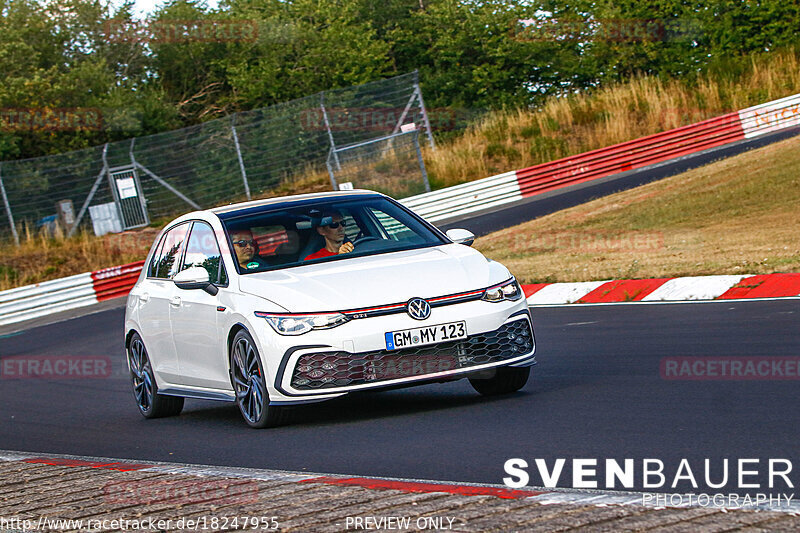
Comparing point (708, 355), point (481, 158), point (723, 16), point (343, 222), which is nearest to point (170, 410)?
point (343, 222)

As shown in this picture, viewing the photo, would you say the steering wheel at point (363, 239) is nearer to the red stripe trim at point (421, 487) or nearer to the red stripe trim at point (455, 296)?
the red stripe trim at point (455, 296)

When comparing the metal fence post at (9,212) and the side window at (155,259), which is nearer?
the side window at (155,259)

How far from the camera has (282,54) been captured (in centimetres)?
4906

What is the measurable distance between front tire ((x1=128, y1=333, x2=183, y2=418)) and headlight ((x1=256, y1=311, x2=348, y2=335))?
256 centimetres

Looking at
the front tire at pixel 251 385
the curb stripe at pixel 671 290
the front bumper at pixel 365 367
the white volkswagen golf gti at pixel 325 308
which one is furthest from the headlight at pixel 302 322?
the curb stripe at pixel 671 290

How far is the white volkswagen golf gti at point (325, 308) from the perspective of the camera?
7.41 meters

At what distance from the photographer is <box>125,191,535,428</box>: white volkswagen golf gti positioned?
741 cm

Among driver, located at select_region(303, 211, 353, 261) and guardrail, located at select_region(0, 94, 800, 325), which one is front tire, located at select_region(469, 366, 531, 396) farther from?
guardrail, located at select_region(0, 94, 800, 325)

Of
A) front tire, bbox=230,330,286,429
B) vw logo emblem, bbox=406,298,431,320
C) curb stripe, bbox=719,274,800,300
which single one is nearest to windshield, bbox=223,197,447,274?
front tire, bbox=230,330,286,429

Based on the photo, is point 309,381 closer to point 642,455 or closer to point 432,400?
point 432,400

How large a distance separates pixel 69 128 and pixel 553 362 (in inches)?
1265

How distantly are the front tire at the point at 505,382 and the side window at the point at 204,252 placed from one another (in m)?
2.01

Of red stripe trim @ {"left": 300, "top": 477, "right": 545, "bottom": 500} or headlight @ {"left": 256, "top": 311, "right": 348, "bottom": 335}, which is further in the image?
headlight @ {"left": 256, "top": 311, "right": 348, "bottom": 335}

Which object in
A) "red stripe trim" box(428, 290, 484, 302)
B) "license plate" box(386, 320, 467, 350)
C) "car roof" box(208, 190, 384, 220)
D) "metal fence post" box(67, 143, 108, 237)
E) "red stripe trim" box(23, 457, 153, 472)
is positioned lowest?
"red stripe trim" box(23, 457, 153, 472)
